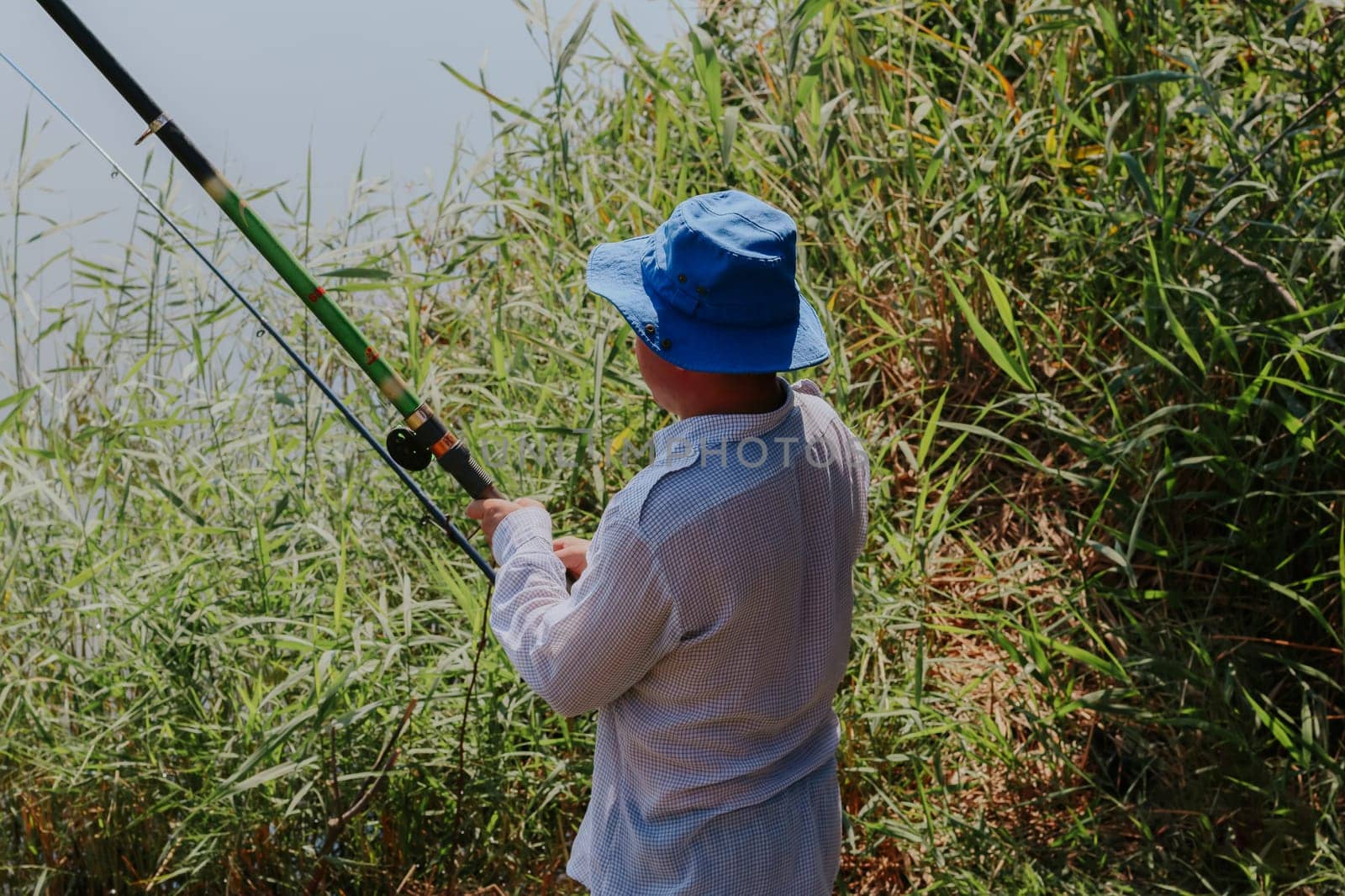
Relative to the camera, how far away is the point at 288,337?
10.4 ft

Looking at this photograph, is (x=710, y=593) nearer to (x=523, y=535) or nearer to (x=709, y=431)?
(x=709, y=431)

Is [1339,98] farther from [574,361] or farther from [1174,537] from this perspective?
[574,361]

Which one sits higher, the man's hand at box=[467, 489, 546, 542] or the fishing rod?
the fishing rod

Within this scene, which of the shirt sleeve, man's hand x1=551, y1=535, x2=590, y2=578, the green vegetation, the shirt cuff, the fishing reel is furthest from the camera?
the green vegetation

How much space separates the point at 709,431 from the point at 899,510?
144 centimetres

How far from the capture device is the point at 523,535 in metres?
1.64

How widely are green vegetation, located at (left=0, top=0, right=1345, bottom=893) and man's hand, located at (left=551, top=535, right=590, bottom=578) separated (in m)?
0.68

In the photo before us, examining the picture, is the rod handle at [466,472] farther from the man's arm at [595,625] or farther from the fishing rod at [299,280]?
the man's arm at [595,625]

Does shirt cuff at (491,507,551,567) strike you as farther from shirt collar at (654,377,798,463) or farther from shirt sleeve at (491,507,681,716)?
shirt collar at (654,377,798,463)

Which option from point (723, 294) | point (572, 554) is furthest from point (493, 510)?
point (723, 294)

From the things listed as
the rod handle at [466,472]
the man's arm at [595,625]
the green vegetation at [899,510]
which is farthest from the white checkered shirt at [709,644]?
the green vegetation at [899,510]

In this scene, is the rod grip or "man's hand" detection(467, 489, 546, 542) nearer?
"man's hand" detection(467, 489, 546, 542)

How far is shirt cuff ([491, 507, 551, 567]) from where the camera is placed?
1625 mm

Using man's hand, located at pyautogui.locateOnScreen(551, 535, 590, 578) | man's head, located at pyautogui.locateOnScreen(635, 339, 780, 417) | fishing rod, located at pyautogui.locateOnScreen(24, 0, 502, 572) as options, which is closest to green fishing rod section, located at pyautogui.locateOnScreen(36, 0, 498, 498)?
fishing rod, located at pyautogui.locateOnScreen(24, 0, 502, 572)
